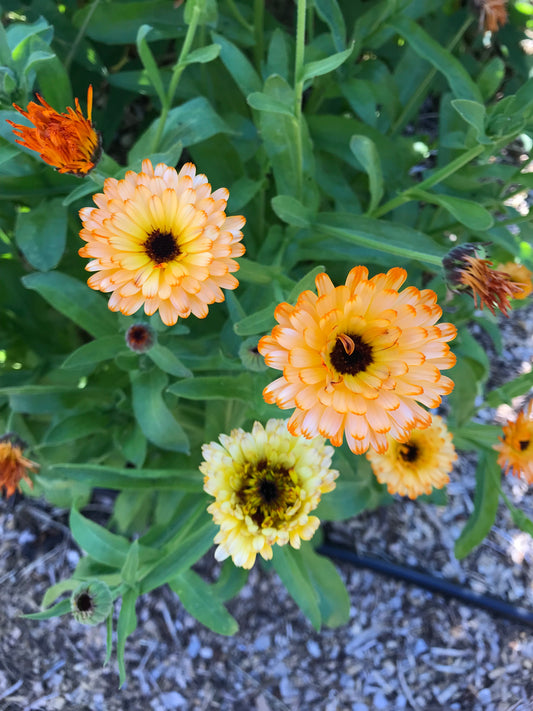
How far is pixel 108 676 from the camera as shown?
4.78ft

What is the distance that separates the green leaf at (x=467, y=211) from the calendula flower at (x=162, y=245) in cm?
43

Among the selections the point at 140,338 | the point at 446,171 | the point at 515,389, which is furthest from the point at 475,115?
the point at 140,338

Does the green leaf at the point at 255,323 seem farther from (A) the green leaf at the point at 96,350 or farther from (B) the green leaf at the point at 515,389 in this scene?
(B) the green leaf at the point at 515,389

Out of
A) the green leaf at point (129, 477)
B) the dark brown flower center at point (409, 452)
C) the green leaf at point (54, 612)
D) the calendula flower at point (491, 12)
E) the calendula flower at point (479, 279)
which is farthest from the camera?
the calendula flower at point (491, 12)

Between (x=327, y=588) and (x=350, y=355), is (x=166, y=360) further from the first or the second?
(x=327, y=588)

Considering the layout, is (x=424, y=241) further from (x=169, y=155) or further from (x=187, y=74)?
(x=187, y=74)

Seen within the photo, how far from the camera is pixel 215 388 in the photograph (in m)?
0.99

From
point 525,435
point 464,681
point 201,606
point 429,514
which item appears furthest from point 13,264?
point 464,681

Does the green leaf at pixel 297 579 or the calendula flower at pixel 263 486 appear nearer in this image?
the calendula flower at pixel 263 486

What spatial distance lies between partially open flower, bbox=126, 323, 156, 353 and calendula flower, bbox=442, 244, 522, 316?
1.50ft

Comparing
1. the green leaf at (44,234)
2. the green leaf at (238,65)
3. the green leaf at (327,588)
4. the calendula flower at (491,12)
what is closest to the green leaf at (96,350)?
the green leaf at (44,234)

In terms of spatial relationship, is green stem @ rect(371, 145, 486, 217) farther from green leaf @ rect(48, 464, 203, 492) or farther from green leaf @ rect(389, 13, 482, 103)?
green leaf @ rect(48, 464, 203, 492)

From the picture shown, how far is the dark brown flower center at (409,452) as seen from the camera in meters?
1.12

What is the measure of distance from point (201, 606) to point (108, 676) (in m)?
0.57
